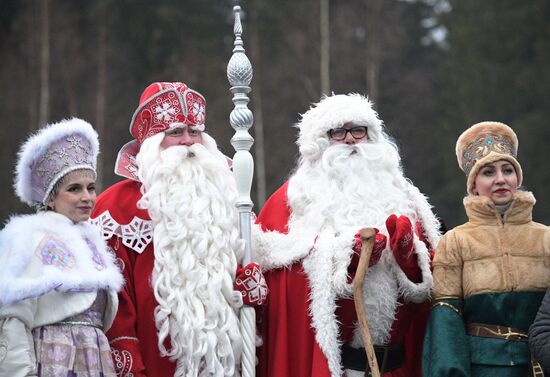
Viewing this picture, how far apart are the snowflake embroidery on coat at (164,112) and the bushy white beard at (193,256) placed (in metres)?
0.14

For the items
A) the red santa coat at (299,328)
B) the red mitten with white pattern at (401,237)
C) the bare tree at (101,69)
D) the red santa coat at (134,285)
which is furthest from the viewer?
the bare tree at (101,69)

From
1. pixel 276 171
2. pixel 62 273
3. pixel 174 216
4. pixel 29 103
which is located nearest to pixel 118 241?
pixel 174 216

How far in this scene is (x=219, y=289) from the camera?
17.9ft

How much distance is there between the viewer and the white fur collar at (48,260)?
15.4ft

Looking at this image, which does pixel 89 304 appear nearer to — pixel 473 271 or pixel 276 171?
pixel 473 271

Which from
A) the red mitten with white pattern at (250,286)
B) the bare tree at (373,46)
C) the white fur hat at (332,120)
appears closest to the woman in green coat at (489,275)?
the white fur hat at (332,120)

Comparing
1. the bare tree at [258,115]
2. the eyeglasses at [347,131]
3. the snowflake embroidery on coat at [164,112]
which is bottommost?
the eyeglasses at [347,131]

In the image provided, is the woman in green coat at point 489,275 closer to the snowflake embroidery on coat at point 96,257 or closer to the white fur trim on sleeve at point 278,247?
the white fur trim on sleeve at point 278,247

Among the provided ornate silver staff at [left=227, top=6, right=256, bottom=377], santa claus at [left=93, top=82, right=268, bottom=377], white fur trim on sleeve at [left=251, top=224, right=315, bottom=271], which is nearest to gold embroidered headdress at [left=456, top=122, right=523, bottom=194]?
white fur trim on sleeve at [left=251, top=224, right=315, bottom=271]

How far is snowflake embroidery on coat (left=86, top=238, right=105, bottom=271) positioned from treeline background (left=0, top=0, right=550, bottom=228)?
49.3ft

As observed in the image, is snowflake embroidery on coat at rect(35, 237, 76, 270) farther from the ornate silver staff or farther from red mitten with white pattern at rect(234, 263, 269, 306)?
the ornate silver staff

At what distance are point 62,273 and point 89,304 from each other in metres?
0.23

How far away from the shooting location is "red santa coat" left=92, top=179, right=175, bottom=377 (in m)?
5.28

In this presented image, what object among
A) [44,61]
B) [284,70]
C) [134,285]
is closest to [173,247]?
[134,285]
